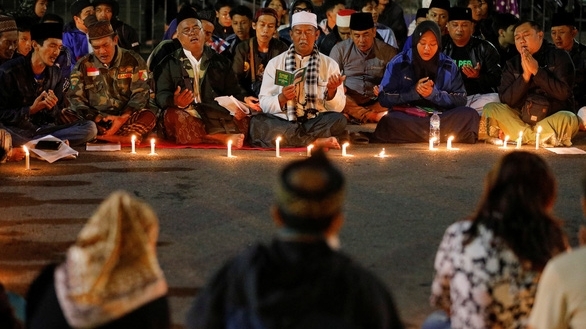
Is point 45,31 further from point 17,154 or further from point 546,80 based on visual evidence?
point 546,80

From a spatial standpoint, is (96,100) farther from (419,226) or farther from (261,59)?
(419,226)

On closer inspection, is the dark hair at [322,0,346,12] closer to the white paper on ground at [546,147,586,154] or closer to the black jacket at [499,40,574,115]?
the black jacket at [499,40,574,115]

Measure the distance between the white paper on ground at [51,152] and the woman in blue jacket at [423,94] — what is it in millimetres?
3292

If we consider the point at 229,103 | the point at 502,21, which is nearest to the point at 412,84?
the point at 229,103

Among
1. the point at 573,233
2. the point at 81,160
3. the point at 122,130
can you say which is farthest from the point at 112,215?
the point at 122,130

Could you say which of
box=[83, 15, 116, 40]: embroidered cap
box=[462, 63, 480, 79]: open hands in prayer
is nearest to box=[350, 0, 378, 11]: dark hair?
box=[462, 63, 480, 79]: open hands in prayer

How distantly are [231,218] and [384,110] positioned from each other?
5655mm

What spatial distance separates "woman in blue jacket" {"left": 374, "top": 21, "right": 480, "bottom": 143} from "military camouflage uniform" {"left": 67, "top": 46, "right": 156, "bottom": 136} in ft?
8.17

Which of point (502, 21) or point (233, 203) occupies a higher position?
point (502, 21)

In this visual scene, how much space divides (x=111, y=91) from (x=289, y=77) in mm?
1815

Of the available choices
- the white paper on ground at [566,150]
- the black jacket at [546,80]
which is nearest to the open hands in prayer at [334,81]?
the black jacket at [546,80]

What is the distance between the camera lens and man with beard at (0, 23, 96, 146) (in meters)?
10.2

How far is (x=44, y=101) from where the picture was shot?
1027 cm

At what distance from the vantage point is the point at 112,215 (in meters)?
3.39
